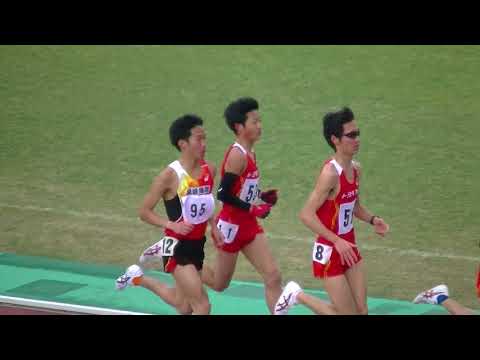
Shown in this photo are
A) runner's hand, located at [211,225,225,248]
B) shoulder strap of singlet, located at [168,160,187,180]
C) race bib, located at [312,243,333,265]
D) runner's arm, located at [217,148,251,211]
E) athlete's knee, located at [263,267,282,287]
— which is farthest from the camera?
athlete's knee, located at [263,267,282,287]

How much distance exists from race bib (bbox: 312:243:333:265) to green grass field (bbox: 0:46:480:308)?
259cm

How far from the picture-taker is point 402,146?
1443 centimetres

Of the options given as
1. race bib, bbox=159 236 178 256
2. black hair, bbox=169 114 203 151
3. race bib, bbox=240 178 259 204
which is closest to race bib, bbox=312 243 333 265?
race bib, bbox=240 178 259 204

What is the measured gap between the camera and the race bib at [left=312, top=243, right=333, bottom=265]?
7.75m

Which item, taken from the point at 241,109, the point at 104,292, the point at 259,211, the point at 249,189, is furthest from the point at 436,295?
the point at 104,292

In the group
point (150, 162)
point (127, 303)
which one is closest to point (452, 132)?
point (150, 162)

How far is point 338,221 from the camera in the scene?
25.5 ft

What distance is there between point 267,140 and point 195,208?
7.03 metres

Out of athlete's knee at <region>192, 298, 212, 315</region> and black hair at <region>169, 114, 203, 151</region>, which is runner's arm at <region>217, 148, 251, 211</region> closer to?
black hair at <region>169, 114, 203, 151</region>

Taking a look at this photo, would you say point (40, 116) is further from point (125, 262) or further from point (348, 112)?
point (348, 112)

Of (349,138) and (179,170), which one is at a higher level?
(349,138)

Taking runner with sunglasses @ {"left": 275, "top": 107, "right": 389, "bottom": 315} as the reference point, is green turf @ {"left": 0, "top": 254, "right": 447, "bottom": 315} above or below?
below

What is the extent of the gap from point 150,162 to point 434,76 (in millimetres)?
4920

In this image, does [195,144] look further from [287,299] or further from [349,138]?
[287,299]
